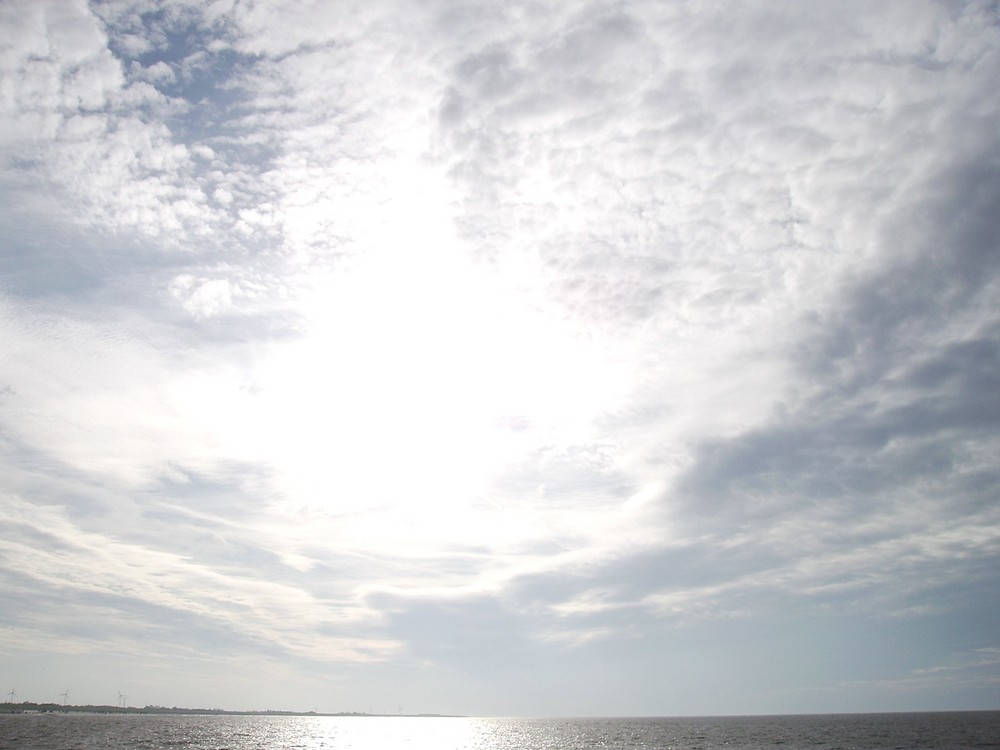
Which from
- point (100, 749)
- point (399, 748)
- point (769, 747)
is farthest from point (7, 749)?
point (769, 747)

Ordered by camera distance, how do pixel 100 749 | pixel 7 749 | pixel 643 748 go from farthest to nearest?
pixel 643 748, pixel 100 749, pixel 7 749

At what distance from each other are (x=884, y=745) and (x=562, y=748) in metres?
71.8

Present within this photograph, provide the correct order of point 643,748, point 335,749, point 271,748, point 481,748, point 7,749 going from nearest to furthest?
point 7,749, point 643,748, point 271,748, point 335,749, point 481,748

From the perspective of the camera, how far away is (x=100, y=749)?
413 feet

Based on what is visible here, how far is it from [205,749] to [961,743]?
16415 cm

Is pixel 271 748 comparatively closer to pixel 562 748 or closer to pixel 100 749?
pixel 100 749

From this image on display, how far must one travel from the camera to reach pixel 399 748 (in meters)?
187

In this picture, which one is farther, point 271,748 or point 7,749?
point 271,748

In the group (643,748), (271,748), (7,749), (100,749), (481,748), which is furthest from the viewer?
(481,748)

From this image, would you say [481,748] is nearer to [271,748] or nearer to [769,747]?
[271,748]

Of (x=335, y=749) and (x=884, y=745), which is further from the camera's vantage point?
(x=335, y=749)

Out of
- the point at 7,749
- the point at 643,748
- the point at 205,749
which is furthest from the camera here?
the point at 643,748

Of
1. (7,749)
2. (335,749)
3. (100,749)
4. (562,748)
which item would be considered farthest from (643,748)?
(7,749)

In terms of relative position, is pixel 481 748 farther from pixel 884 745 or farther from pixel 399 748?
pixel 884 745
